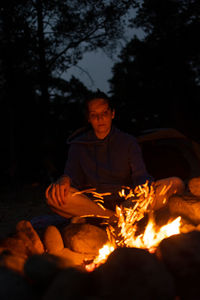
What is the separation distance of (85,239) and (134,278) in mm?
1136

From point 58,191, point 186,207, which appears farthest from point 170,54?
point 58,191

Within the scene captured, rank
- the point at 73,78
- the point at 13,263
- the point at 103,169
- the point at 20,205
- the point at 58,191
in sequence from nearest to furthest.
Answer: the point at 13,263, the point at 58,191, the point at 103,169, the point at 20,205, the point at 73,78

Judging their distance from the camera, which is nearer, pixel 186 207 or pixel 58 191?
pixel 186 207

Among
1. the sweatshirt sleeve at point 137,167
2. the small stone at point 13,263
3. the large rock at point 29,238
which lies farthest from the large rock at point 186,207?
the small stone at point 13,263

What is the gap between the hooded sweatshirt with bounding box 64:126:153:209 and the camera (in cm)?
369

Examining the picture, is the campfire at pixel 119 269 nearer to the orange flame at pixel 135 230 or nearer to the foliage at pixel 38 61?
the orange flame at pixel 135 230

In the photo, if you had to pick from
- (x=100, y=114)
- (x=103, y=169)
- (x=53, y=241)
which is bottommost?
(x=53, y=241)

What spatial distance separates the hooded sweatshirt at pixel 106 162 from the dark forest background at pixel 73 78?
81.8 inches

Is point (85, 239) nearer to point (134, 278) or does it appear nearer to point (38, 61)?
point (134, 278)

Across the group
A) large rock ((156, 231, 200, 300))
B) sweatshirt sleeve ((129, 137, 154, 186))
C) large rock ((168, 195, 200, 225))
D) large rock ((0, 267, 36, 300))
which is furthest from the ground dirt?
large rock ((156, 231, 200, 300))

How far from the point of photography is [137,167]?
357 cm

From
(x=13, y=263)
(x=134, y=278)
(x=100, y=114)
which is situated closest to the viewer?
(x=134, y=278)

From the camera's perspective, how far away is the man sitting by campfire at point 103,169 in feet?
11.3

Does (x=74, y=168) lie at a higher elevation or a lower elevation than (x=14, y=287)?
higher
